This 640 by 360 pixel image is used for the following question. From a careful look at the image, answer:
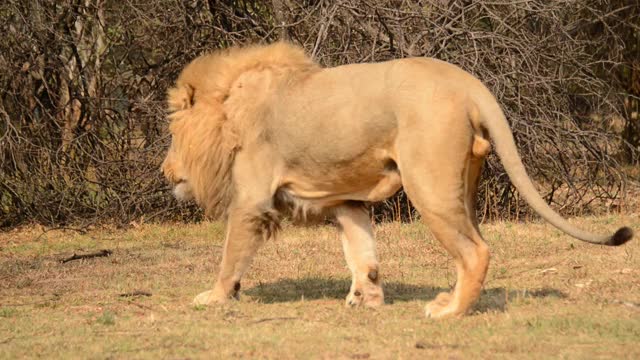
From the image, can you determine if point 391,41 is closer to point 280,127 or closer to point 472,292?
point 280,127

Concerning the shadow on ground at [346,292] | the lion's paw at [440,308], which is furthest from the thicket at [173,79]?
the lion's paw at [440,308]

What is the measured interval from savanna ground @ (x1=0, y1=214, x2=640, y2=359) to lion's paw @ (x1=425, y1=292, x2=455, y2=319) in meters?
0.10

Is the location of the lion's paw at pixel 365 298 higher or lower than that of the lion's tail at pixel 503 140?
lower

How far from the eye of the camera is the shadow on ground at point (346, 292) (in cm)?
794

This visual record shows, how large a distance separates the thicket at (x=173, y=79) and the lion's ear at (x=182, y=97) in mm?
3796

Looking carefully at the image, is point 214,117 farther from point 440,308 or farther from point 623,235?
point 623,235

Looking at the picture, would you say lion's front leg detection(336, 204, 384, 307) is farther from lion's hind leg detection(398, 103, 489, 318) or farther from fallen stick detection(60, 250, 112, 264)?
fallen stick detection(60, 250, 112, 264)

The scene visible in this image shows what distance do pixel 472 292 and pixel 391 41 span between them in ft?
18.3

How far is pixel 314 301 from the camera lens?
322 inches

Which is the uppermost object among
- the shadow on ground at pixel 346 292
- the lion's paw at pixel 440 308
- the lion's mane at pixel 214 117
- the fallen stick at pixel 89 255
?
the lion's mane at pixel 214 117

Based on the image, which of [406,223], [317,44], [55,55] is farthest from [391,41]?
[55,55]

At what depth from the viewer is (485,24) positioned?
14.2m

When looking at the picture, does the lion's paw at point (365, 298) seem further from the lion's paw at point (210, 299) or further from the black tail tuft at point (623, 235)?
the black tail tuft at point (623, 235)

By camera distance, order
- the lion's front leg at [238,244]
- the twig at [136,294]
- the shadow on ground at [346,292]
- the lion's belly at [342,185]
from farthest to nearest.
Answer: the twig at [136,294]
the shadow on ground at [346,292]
the lion's front leg at [238,244]
the lion's belly at [342,185]
